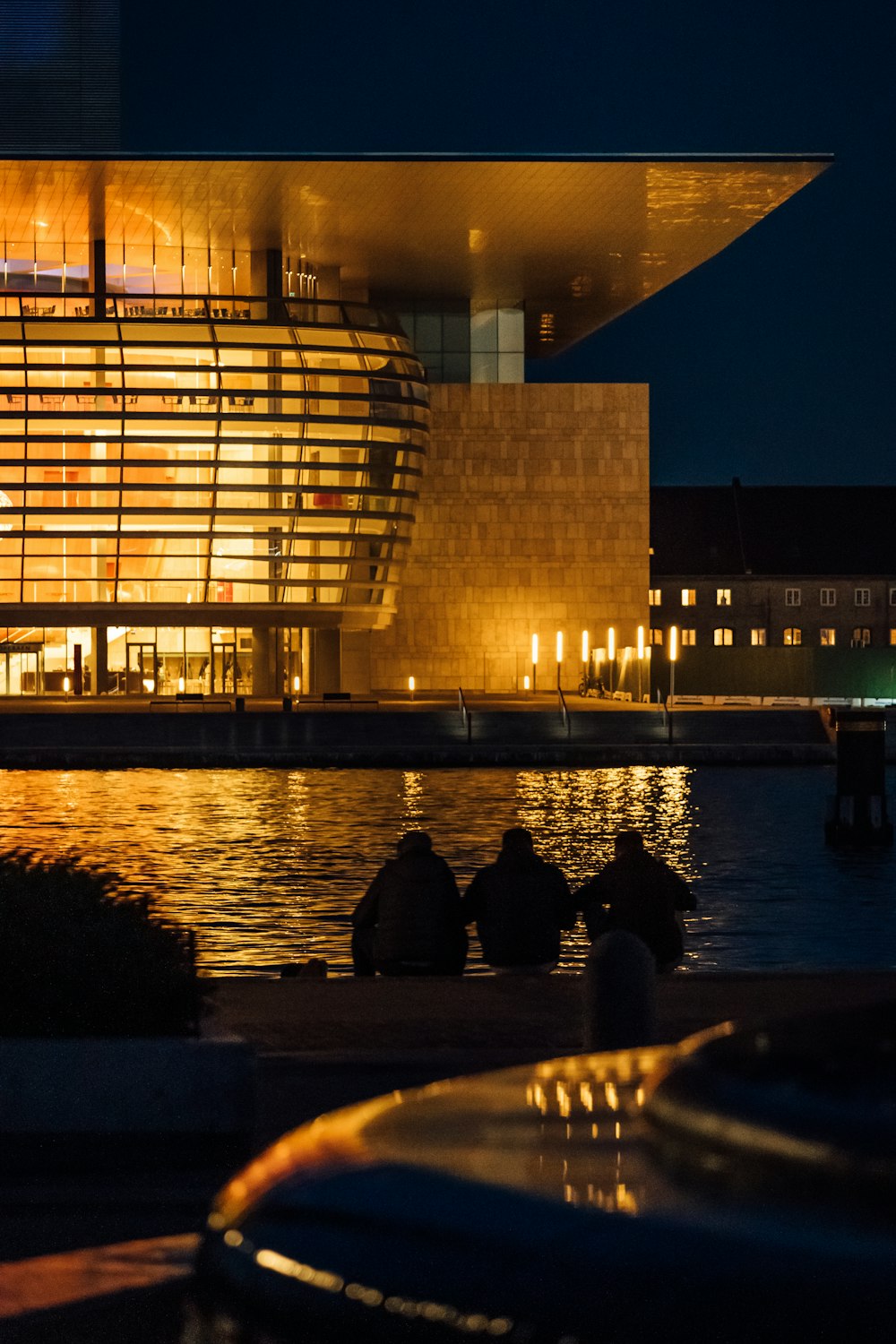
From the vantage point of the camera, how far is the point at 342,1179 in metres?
2.89

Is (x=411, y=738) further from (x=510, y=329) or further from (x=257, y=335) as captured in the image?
(x=510, y=329)

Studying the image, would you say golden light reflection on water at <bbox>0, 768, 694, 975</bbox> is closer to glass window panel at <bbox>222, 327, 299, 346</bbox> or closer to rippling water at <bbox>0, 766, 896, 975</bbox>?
rippling water at <bbox>0, 766, 896, 975</bbox>

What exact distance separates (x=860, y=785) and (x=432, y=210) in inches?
1541

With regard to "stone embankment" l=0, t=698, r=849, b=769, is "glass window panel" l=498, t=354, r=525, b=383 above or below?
above

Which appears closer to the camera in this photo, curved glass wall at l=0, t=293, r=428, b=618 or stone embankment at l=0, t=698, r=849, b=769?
stone embankment at l=0, t=698, r=849, b=769

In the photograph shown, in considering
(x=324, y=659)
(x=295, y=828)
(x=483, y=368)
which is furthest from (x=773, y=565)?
(x=295, y=828)

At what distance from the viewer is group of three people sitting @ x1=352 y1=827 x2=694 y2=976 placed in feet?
42.8

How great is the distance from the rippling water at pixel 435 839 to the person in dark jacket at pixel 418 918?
443 cm

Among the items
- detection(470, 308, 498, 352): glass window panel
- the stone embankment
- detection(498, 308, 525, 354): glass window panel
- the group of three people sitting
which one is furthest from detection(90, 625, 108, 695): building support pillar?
the group of three people sitting

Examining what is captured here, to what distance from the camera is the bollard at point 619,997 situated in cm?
809

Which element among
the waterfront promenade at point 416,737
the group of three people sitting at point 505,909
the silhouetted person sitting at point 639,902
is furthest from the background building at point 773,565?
the silhouetted person sitting at point 639,902

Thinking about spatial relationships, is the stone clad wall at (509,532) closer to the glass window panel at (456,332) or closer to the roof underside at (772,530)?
the glass window panel at (456,332)

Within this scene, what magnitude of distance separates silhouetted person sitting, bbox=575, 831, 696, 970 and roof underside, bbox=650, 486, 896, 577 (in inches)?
3687

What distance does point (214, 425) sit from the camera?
6888 cm
